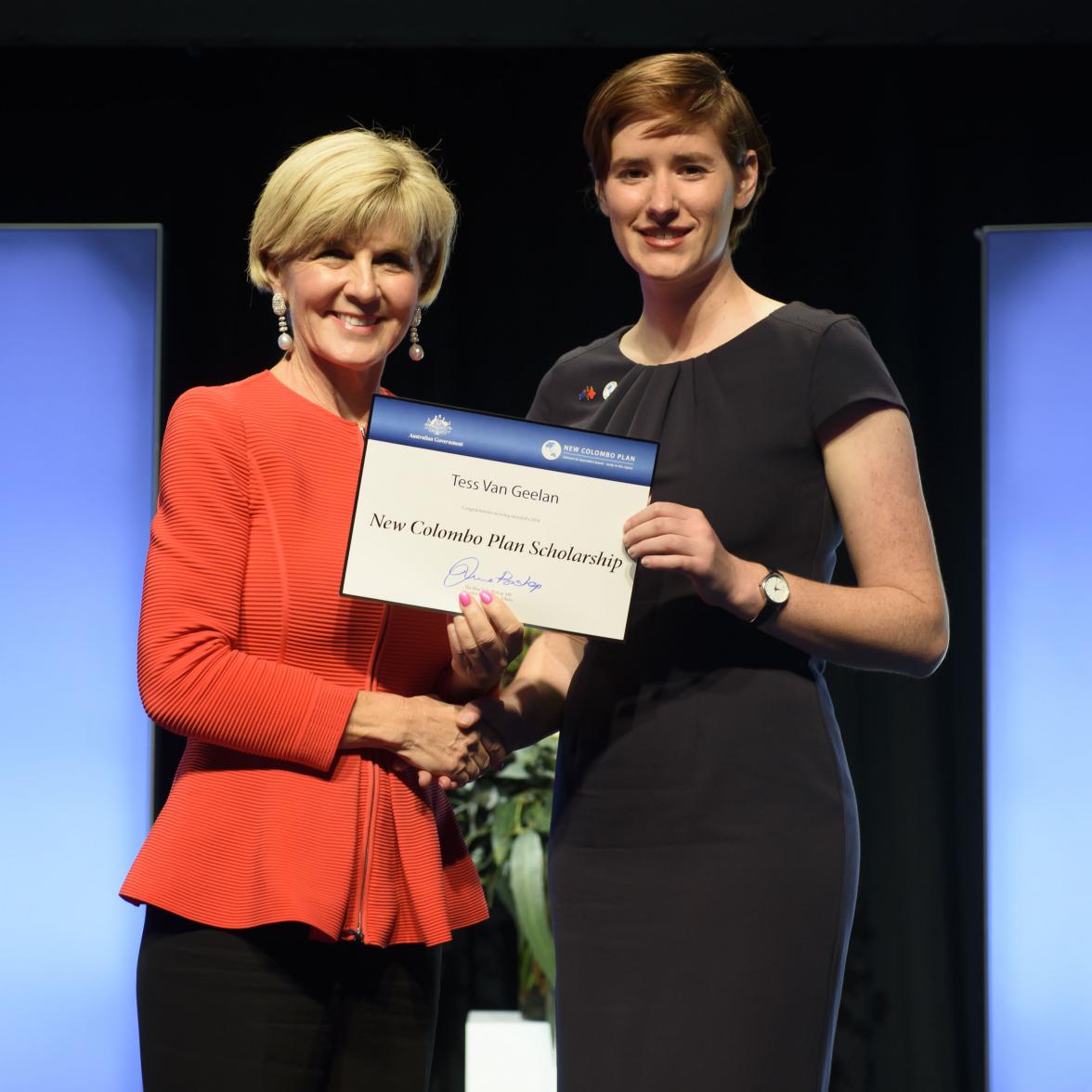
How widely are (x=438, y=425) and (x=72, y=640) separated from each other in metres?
2.60

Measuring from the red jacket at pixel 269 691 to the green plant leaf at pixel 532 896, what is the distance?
2.06 m

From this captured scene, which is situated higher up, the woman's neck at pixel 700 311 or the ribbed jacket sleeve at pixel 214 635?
the woman's neck at pixel 700 311

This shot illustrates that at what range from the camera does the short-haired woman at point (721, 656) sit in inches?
62.1

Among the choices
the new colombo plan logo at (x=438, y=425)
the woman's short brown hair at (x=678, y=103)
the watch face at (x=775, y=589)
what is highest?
the woman's short brown hair at (x=678, y=103)

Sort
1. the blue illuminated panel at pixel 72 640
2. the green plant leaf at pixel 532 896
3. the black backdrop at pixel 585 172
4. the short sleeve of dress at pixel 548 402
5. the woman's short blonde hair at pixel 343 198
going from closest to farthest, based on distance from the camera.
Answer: the woman's short blonde hair at pixel 343 198 → the short sleeve of dress at pixel 548 402 → the green plant leaf at pixel 532 896 → the blue illuminated panel at pixel 72 640 → the black backdrop at pixel 585 172

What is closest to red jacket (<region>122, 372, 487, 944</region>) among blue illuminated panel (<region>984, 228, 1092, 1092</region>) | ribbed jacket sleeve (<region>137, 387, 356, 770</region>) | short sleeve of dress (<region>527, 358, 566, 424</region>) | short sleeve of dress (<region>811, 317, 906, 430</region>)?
ribbed jacket sleeve (<region>137, 387, 356, 770</region>)

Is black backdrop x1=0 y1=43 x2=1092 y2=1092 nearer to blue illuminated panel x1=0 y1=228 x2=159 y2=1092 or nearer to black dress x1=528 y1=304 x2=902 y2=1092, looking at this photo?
blue illuminated panel x1=0 y1=228 x2=159 y2=1092

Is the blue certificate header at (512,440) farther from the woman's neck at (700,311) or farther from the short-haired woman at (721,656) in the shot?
the woman's neck at (700,311)

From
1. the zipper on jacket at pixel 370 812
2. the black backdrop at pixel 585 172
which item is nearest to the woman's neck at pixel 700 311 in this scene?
the zipper on jacket at pixel 370 812

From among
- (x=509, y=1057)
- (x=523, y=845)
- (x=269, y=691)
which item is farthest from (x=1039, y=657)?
(x=269, y=691)

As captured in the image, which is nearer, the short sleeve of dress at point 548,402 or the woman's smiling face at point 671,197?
the woman's smiling face at point 671,197

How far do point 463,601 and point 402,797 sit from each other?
254 millimetres

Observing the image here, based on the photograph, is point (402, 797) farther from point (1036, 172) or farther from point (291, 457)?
point (1036, 172)

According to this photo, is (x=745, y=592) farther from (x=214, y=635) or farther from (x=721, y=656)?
(x=214, y=635)
